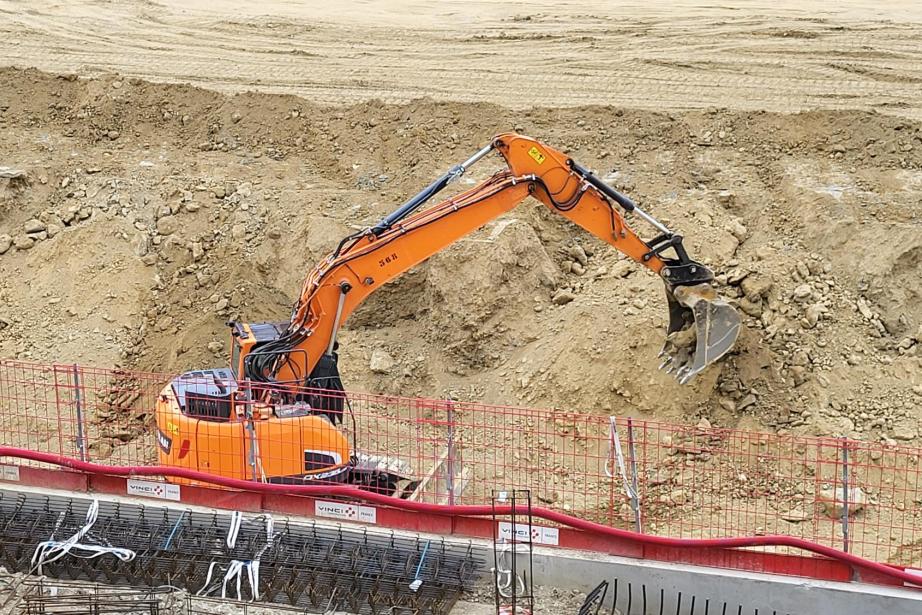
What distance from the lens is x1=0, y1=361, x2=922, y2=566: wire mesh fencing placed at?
1013cm

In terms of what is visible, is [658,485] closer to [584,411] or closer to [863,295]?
[584,411]

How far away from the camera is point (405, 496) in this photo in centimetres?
1092

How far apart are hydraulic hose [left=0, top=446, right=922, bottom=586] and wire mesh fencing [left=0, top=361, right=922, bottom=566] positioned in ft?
0.68

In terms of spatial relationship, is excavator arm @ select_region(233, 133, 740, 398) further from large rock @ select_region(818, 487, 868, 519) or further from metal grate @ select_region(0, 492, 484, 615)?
large rock @ select_region(818, 487, 868, 519)

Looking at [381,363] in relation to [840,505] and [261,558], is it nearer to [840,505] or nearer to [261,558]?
[261,558]

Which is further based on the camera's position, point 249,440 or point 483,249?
point 483,249

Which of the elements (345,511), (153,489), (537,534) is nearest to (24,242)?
(153,489)

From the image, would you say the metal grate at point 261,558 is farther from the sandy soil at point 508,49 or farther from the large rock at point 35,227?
the sandy soil at point 508,49

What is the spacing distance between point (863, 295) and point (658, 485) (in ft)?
12.7

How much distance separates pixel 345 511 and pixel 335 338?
6.01 ft

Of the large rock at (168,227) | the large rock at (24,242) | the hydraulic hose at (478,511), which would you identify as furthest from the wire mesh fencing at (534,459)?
the large rock at (24,242)

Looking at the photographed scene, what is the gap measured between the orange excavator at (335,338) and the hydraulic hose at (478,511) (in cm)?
29

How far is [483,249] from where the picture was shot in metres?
15.1

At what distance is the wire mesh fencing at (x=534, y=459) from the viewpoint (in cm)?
1013
